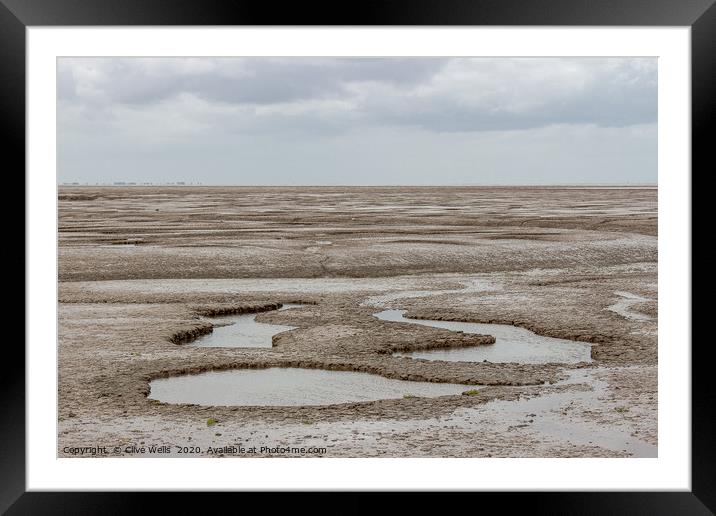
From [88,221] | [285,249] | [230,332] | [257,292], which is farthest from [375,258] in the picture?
[88,221]

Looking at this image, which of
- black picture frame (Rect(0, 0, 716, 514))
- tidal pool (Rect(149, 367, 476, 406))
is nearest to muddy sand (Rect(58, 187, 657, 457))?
tidal pool (Rect(149, 367, 476, 406))

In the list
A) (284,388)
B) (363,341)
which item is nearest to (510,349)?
(363,341)

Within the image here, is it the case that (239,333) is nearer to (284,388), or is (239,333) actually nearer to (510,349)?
(284,388)

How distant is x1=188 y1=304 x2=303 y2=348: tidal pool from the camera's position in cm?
1183

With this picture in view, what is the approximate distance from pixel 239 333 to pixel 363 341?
7.15 feet

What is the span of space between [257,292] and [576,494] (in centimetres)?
1190

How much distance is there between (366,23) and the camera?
16.3 ft

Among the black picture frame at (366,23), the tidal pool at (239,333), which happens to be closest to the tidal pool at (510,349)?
the tidal pool at (239,333)

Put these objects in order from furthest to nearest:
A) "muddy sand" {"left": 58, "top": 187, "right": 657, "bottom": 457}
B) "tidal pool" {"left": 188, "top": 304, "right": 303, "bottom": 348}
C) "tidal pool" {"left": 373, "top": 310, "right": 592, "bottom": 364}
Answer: "tidal pool" {"left": 188, "top": 304, "right": 303, "bottom": 348} → "tidal pool" {"left": 373, "top": 310, "right": 592, "bottom": 364} → "muddy sand" {"left": 58, "top": 187, "right": 657, "bottom": 457}

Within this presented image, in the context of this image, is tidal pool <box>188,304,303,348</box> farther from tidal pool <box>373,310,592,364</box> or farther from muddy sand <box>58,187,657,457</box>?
tidal pool <box>373,310,592,364</box>

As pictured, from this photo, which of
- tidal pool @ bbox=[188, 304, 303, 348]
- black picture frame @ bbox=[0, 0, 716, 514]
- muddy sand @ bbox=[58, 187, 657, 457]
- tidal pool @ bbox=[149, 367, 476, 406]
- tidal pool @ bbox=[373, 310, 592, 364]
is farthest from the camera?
tidal pool @ bbox=[188, 304, 303, 348]

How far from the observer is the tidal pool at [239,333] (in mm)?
11828

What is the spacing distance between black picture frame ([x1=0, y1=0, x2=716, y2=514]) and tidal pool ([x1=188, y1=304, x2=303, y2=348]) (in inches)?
258
